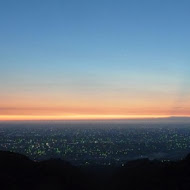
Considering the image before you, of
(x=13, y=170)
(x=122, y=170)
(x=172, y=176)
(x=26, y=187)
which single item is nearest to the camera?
(x=26, y=187)

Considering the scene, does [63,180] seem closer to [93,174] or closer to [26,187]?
[26,187]

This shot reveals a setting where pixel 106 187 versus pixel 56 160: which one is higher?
pixel 56 160

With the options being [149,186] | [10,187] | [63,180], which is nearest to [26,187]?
[10,187]

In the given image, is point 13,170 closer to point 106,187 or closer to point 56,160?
point 56,160

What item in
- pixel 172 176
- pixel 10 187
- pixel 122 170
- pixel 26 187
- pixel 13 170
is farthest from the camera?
pixel 122 170

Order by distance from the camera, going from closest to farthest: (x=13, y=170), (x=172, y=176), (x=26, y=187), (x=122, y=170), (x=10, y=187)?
(x=10, y=187) → (x=26, y=187) → (x=172, y=176) → (x=13, y=170) → (x=122, y=170)

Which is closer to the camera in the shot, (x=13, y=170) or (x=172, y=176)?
(x=172, y=176)

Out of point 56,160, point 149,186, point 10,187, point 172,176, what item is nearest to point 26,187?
point 10,187
